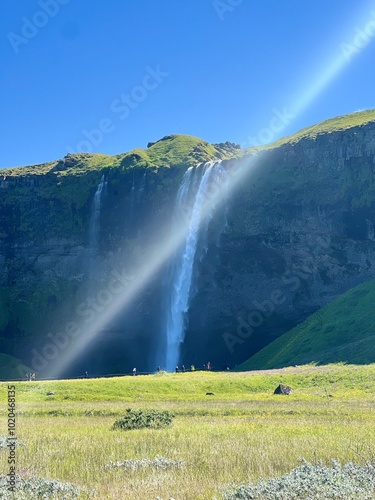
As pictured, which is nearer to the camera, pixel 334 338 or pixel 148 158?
pixel 334 338

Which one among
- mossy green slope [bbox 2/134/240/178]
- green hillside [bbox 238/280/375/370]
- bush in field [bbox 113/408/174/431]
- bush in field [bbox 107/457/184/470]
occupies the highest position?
mossy green slope [bbox 2/134/240/178]

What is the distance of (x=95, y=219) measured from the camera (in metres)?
97.9

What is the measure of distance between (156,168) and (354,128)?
3677cm

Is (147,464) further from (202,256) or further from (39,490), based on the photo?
(202,256)

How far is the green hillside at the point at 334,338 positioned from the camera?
4778cm

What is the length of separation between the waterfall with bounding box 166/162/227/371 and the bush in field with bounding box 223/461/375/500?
70370mm

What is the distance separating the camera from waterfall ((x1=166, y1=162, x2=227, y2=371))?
3236 inches

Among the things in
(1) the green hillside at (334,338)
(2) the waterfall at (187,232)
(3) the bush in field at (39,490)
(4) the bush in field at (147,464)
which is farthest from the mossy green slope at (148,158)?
(3) the bush in field at (39,490)

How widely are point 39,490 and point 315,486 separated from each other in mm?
5356

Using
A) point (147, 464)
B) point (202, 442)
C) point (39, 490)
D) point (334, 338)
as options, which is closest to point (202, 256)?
point (334, 338)

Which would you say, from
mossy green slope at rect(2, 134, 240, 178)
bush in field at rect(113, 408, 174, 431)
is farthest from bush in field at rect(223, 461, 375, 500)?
mossy green slope at rect(2, 134, 240, 178)

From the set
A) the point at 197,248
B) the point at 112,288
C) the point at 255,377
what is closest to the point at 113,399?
the point at 255,377

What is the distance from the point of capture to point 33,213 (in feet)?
339

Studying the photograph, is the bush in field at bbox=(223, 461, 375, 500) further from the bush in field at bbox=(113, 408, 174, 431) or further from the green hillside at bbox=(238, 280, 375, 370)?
the green hillside at bbox=(238, 280, 375, 370)
